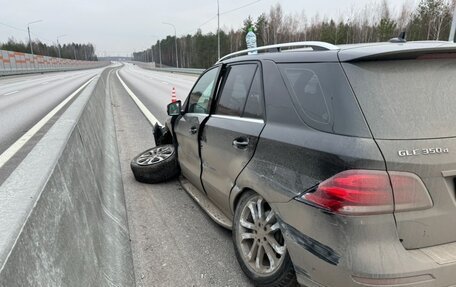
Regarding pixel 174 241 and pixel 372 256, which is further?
pixel 174 241

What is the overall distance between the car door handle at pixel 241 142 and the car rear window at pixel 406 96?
101cm

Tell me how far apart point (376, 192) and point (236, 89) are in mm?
1829

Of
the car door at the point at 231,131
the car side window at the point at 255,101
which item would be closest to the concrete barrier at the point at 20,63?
A: the car door at the point at 231,131

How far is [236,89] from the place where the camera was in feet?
11.5

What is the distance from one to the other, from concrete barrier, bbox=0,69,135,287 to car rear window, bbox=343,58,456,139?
178 cm

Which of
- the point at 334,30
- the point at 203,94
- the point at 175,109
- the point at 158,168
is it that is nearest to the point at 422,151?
the point at 203,94

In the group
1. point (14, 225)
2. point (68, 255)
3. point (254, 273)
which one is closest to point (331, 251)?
point (254, 273)

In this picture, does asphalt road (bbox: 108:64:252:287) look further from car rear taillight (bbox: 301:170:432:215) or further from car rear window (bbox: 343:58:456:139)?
car rear window (bbox: 343:58:456:139)

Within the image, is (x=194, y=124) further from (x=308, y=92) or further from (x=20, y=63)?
(x=20, y=63)

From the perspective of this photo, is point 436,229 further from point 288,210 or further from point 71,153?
point 71,153

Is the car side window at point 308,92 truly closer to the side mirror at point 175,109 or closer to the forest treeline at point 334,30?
the side mirror at point 175,109

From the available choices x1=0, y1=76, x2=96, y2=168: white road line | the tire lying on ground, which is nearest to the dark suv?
the tire lying on ground

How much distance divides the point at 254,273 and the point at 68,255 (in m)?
1.45

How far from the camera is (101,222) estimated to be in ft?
10.2
